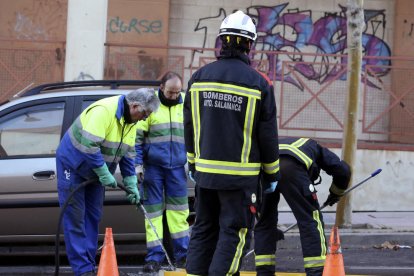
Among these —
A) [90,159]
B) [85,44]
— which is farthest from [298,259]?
[85,44]

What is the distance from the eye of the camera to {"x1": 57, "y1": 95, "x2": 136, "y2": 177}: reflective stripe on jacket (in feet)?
23.5

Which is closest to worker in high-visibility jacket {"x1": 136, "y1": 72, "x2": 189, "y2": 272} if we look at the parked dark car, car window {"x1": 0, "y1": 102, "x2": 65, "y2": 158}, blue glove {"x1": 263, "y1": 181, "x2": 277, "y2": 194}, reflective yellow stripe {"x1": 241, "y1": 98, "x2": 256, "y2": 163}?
the parked dark car

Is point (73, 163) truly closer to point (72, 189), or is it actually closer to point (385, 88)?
point (72, 189)

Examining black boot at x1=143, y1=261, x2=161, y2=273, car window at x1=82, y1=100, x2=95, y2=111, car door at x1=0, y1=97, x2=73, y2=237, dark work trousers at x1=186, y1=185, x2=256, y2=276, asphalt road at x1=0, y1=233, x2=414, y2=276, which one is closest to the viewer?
Result: dark work trousers at x1=186, y1=185, x2=256, y2=276

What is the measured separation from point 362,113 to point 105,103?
659cm

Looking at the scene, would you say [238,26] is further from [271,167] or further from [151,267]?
[151,267]

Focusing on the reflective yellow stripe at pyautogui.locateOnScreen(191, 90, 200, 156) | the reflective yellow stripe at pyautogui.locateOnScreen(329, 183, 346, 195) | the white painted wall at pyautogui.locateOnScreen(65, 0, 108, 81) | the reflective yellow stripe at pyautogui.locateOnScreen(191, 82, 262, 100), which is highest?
the white painted wall at pyautogui.locateOnScreen(65, 0, 108, 81)

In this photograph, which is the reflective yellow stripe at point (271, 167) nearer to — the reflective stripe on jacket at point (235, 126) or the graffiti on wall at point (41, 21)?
the reflective stripe on jacket at point (235, 126)

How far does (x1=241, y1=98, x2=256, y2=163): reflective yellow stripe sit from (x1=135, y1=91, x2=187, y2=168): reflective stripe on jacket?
2265mm

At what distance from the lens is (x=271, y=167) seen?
6094 mm

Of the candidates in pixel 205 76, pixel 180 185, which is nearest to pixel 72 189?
pixel 180 185

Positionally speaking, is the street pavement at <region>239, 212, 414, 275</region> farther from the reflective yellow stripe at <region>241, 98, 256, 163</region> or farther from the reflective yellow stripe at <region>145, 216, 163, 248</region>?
the reflective yellow stripe at <region>241, 98, 256, 163</region>

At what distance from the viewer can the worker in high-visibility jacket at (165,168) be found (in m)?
8.15

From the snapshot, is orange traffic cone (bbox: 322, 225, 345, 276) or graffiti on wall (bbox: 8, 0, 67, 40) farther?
graffiti on wall (bbox: 8, 0, 67, 40)
